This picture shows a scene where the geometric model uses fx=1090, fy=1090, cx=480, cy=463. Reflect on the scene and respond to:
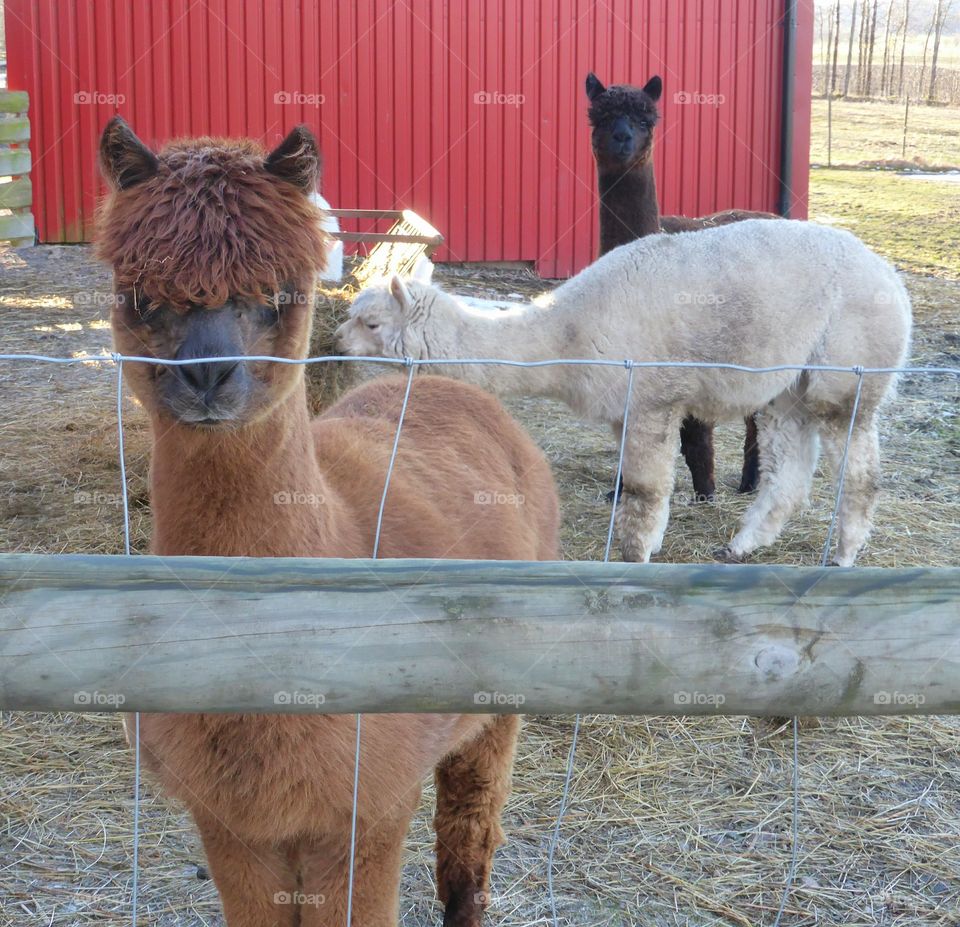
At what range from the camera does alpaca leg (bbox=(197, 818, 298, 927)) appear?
2.15m

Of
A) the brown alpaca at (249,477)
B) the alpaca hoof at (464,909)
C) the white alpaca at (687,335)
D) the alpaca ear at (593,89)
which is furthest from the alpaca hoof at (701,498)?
the brown alpaca at (249,477)

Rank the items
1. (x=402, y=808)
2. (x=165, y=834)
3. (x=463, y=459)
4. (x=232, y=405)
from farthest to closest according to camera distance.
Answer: (x=165, y=834)
(x=463, y=459)
(x=402, y=808)
(x=232, y=405)

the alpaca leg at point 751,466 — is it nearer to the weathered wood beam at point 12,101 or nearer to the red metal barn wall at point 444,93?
the red metal barn wall at point 444,93

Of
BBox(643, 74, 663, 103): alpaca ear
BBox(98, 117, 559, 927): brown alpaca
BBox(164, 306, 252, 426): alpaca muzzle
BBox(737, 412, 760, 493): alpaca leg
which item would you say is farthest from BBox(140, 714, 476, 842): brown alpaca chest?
BBox(643, 74, 663, 103): alpaca ear

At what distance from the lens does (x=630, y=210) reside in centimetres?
675

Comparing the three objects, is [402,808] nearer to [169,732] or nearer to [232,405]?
[169,732]

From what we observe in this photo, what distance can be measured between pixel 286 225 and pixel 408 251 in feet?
14.2

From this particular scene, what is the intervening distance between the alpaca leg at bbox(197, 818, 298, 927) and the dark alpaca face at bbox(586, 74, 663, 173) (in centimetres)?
544

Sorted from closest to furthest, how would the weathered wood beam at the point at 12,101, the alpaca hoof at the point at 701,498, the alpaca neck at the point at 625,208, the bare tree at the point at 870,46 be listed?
the alpaca hoof at the point at 701,498
the alpaca neck at the point at 625,208
the weathered wood beam at the point at 12,101
the bare tree at the point at 870,46

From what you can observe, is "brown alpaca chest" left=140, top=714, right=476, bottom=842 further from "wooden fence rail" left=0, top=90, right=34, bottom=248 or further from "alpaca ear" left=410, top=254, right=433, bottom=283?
"wooden fence rail" left=0, top=90, right=34, bottom=248

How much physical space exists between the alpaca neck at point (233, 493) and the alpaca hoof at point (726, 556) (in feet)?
11.8

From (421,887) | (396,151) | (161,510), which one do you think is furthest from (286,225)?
(396,151)

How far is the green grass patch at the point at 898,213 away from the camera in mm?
12273

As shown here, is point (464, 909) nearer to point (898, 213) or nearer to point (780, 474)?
point (780, 474)
